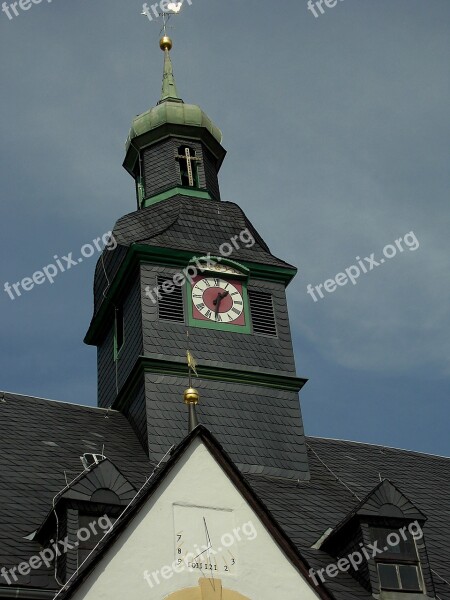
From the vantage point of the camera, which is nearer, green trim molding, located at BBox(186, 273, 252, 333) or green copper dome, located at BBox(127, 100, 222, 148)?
green trim molding, located at BBox(186, 273, 252, 333)

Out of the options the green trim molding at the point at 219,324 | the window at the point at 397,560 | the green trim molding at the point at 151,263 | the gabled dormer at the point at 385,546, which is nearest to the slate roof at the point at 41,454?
the green trim molding at the point at 219,324

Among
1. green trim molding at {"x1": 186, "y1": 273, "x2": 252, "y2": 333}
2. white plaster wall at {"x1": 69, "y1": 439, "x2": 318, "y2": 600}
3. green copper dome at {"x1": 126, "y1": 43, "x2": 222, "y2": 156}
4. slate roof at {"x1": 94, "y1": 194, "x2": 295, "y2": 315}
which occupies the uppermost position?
green copper dome at {"x1": 126, "y1": 43, "x2": 222, "y2": 156}

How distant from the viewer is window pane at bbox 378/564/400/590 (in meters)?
23.2

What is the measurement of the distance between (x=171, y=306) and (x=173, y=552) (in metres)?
11.4

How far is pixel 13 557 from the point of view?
2109 cm

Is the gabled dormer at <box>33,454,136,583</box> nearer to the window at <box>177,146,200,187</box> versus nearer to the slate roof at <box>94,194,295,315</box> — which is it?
the slate roof at <box>94,194,295,315</box>

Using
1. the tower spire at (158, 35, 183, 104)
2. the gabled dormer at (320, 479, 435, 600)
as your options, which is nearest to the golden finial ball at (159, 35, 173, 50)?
the tower spire at (158, 35, 183, 104)

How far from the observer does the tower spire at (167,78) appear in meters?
39.1

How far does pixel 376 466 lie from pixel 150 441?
22.0ft

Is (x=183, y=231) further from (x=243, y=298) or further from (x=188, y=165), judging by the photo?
(x=188, y=165)

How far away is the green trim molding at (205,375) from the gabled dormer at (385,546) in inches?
251

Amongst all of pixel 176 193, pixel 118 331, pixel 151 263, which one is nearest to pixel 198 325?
pixel 151 263

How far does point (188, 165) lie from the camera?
1433 inches

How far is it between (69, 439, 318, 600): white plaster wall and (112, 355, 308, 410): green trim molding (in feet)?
24.8
